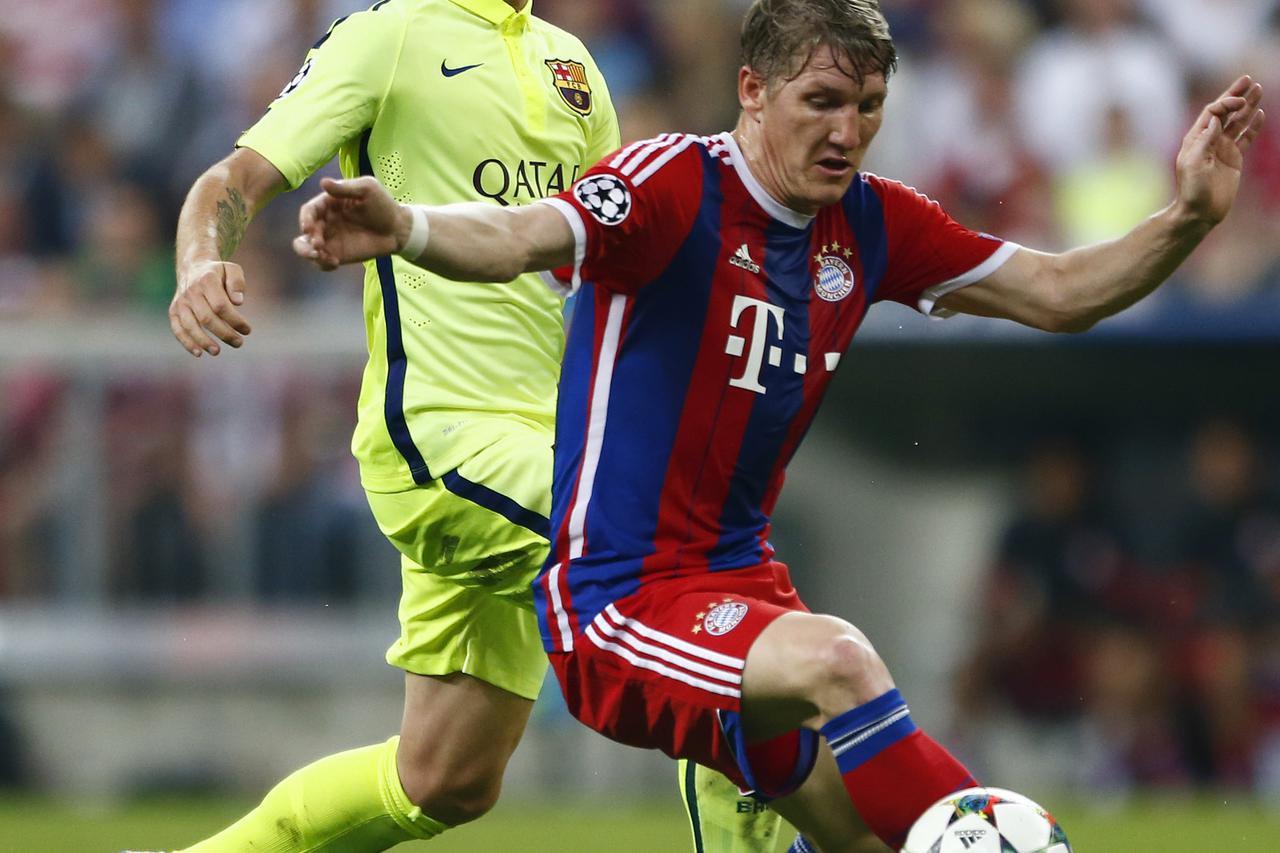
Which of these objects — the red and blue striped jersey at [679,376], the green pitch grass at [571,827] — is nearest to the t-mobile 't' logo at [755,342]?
the red and blue striped jersey at [679,376]

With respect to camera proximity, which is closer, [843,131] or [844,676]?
[844,676]

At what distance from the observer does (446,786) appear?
17.1ft

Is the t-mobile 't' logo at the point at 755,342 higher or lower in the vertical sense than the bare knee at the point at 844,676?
higher

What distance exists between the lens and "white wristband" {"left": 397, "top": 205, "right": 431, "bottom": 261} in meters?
3.79

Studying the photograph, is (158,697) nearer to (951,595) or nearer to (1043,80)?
(951,595)

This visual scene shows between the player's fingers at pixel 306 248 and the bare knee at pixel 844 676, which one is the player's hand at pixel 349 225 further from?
the bare knee at pixel 844 676

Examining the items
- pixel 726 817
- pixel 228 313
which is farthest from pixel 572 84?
pixel 726 817

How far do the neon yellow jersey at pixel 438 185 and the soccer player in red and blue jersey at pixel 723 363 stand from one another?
2.46 ft

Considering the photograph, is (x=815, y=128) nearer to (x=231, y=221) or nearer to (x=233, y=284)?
(x=233, y=284)

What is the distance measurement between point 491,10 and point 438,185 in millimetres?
553

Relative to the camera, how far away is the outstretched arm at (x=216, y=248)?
13.6 ft

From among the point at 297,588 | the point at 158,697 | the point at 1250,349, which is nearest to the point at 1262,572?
the point at 1250,349

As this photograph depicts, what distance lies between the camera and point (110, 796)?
10305mm

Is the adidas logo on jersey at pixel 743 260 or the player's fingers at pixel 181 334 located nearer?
the player's fingers at pixel 181 334
